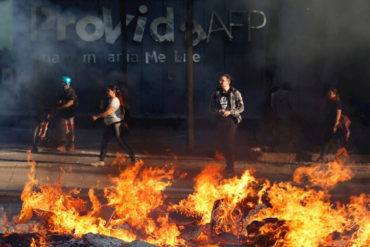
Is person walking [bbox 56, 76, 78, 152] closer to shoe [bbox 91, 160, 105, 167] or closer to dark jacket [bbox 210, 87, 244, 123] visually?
shoe [bbox 91, 160, 105, 167]

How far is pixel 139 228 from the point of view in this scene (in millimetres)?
5070

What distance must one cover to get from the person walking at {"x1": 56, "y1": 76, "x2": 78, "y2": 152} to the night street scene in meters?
0.03

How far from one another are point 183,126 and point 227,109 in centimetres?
730

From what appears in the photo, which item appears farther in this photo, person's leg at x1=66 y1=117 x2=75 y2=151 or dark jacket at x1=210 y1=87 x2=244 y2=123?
person's leg at x1=66 y1=117 x2=75 y2=151

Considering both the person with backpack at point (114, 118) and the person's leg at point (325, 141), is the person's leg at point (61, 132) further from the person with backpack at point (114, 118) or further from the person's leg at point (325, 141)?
the person's leg at point (325, 141)

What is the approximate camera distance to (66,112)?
1065cm

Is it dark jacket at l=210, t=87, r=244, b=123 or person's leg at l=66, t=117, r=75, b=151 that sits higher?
dark jacket at l=210, t=87, r=244, b=123

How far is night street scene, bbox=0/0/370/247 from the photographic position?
16.3 feet

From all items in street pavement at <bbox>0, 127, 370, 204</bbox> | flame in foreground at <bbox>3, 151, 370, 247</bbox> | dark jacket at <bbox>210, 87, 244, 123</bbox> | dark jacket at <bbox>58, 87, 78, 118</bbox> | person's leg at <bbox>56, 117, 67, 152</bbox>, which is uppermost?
dark jacket at <bbox>210, 87, 244, 123</bbox>

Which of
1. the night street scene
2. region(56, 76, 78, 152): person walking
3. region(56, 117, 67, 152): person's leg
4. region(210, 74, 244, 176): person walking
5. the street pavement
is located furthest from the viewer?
region(56, 117, 67, 152): person's leg

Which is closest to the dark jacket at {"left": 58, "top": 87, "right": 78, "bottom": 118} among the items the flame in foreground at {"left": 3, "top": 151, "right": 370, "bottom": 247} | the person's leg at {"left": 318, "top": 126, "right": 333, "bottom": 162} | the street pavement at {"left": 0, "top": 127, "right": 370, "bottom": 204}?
the street pavement at {"left": 0, "top": 127, "right": 370, "bottom": 204}

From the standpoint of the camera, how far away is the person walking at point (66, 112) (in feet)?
34.6

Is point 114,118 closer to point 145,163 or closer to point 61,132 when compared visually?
point 145,163

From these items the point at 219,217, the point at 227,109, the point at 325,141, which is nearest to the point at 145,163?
the point at 227,109
